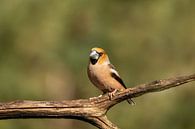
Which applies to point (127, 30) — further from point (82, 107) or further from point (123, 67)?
point (82, 107)

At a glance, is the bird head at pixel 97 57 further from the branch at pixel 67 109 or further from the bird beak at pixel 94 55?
the branch at pixel 67 109

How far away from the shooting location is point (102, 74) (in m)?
8.05

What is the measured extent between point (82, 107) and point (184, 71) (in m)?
7.26

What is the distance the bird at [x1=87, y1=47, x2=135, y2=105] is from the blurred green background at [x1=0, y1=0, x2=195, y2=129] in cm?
486

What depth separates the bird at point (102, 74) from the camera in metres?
7.97

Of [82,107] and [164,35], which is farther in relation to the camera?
[164,35]

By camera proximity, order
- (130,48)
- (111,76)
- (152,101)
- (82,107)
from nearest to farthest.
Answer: (82,107) < (111,76) < (152,101) < (130,48)

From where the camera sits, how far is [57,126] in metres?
14.8

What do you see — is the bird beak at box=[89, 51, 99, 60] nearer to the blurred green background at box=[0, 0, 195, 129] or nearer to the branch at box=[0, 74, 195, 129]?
the branch at box=[0, 74, 195, 129]

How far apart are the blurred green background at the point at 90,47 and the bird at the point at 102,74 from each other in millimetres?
4864

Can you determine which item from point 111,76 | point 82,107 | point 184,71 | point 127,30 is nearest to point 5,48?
point 127,30

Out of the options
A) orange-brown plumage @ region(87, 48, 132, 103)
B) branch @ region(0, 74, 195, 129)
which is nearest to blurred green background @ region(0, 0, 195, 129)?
orange-brown plumage @ region(87, 48, 132, 103)

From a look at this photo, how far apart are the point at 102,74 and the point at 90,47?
224 inches

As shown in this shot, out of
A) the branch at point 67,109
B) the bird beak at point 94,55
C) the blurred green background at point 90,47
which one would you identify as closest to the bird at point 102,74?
the bird beak at point 94,55
